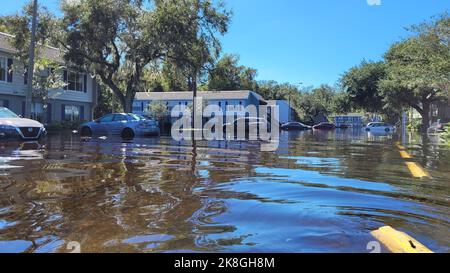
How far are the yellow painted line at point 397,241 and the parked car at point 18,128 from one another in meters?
15.5

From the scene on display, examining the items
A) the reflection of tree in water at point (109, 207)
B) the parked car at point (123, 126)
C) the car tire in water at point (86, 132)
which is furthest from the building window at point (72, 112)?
the reflection of tree in water at point (109, 207)

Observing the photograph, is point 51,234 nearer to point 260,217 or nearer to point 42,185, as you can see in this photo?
point 260,217

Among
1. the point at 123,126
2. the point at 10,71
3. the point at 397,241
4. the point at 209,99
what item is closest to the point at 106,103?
the point at 10,71

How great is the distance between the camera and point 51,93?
33156 mm

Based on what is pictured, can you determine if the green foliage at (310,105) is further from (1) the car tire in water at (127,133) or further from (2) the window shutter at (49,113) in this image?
(1) the car tire in water at (127,133)

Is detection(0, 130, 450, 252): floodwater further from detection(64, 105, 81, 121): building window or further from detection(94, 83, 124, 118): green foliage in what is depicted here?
detection(94, 83, 124, 118): green foliage

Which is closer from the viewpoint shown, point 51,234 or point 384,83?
point 51,234

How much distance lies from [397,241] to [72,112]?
119 ft

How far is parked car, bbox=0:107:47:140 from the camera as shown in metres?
17.0

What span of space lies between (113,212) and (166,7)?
26.0 metres

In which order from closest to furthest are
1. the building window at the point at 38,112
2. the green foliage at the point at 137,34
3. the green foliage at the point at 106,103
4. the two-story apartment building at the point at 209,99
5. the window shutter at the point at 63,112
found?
the green foliage at the point at 137,34 < the building window at the point at 38,112 < the window shutter at the point at 63,112 < the green foliage at the point at 106,103 < the two-story apartment building at the point at 209,99

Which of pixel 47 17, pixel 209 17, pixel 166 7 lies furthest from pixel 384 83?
pixel 47 17

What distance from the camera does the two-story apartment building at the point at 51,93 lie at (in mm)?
31516
